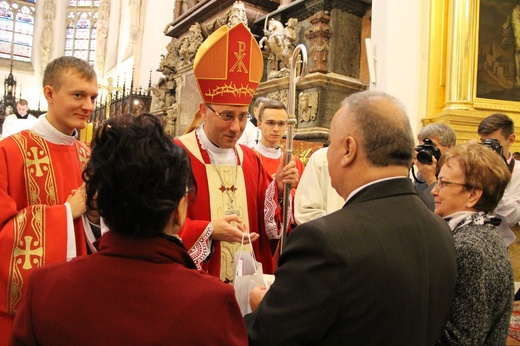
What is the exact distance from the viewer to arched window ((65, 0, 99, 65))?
1069 inches

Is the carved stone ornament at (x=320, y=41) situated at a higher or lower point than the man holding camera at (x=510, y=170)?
higher

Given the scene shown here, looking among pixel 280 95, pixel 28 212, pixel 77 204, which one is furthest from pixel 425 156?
pixel 280 95

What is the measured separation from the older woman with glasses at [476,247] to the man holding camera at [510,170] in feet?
4.89

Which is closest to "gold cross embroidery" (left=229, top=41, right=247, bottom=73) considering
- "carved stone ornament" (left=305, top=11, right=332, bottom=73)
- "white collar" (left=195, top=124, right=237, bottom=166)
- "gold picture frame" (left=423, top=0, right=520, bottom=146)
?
"white collar" (left=195, top=124, right=237, bottom=166)

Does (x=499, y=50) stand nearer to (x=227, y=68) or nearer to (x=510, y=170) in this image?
(x=510, y=170)

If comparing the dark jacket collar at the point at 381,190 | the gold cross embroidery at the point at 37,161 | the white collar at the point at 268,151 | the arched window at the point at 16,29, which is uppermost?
the arched window at the point at 16,29

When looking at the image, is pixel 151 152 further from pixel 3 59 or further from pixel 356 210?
pixel 3 59

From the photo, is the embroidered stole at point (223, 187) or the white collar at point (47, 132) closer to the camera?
the white collar at point (47, 132)

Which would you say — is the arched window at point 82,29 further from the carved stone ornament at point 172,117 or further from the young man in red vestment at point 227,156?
the young man in red vestment at point 227,156

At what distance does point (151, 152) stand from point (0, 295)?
57.6 inches

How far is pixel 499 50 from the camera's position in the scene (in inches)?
239

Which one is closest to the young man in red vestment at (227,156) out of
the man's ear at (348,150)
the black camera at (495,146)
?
the man's ear at (348,150)

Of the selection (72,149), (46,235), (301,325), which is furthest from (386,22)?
(301,325)

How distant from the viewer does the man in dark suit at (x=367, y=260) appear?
4.14 ft
